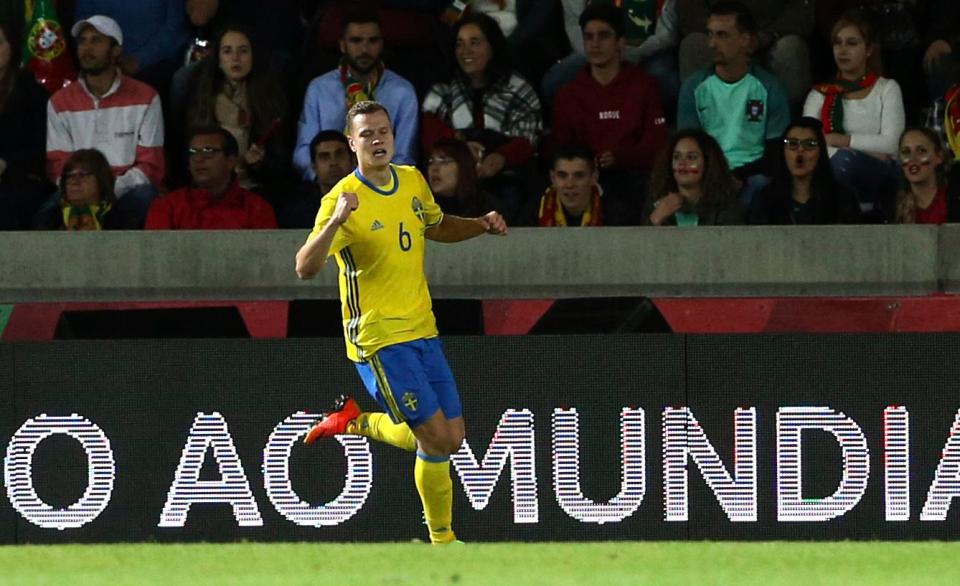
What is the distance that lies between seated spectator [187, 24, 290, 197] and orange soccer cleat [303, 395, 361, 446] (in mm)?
2430

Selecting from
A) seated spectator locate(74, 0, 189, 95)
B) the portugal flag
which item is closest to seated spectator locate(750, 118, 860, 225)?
seated spectator locate(74, 0, 189, 95)

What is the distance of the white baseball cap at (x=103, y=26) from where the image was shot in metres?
11.9

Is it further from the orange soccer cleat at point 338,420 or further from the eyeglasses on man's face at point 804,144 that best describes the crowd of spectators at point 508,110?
the orange soccer cleat at point 338,420

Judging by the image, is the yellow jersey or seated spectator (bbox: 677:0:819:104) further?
seated spectator (bbox: 677:0:819:104)

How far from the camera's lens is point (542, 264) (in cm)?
1035

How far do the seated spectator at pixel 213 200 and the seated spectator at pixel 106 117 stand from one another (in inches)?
19.3

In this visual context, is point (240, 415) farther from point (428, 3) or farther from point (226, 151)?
point (428, 3)

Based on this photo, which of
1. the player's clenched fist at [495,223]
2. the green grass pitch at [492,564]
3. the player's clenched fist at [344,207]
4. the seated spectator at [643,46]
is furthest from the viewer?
the seated spectator at [643,46]

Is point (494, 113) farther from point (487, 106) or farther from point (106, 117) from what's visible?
point (106, 117)

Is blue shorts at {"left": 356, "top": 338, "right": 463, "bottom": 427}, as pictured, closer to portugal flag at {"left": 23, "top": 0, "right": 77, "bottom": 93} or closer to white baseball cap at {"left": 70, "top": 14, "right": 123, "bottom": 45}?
white baseball cap at {"left": 70, "top": 14, "right": 123, "bottom": 45}

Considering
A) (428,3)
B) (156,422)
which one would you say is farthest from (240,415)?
(428,3)

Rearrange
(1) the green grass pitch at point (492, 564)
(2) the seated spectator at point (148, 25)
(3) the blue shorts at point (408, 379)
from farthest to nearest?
(2) the seated spectator at point (148, 25), (3) the blue shorts at point (408, 379), (1) the green grass pitch at point (492, 564)

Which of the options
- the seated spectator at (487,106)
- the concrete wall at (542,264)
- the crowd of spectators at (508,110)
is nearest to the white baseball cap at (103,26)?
the crowd of spectators at (508,110)

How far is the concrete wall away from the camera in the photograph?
10289mm
